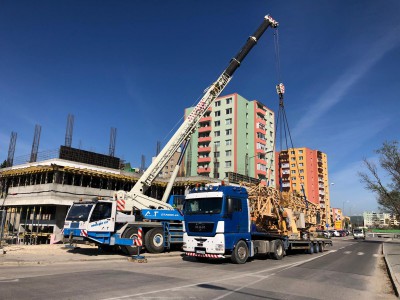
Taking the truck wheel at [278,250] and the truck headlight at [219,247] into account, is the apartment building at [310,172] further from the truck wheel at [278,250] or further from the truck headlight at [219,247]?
the truck headlight at [219,247]

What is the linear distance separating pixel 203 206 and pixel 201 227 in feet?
3.04

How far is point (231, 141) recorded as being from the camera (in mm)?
74875

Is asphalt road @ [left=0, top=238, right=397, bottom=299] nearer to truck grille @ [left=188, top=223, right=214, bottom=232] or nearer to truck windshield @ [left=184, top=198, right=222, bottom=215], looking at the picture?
truck grille @ [left=188, top=223, right=214, bottom=232]

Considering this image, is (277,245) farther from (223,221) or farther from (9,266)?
(9,266)

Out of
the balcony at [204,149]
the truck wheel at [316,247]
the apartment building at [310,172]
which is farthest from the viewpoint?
the apartment building at [310,172]

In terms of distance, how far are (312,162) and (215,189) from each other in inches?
4331

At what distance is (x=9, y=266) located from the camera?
11.7m

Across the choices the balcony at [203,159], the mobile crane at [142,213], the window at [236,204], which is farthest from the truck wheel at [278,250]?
the balcony at [203,159]

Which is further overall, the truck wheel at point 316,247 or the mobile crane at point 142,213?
the truck wheel at point 316,247

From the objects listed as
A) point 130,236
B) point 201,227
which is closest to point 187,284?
point 201,227

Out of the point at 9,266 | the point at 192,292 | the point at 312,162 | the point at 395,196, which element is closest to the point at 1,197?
the point at 9,266

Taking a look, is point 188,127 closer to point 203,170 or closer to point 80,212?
point 80,212

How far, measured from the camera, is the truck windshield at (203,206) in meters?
14.1

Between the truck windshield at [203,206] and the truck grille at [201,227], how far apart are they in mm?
533
